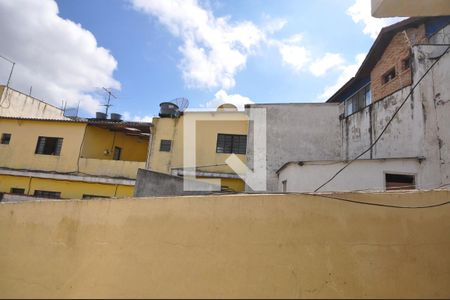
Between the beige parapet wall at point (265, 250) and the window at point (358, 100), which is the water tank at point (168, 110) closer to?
the window at point (358, 100)

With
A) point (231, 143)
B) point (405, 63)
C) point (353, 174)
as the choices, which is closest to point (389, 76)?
point (405, 63)

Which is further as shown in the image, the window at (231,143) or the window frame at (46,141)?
the window frame at (46,141)

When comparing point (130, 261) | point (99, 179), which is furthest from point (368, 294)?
point (99, 179)

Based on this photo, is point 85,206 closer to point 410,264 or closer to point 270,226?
point 270,226

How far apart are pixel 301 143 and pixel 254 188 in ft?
11.0

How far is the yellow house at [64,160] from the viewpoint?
1723 centimetres

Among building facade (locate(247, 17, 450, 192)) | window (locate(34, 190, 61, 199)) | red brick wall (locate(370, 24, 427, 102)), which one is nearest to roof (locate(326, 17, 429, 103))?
building facade (locate(247, 17, 450, 192))

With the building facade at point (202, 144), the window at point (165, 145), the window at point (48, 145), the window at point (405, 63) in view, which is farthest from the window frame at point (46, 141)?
the window at point (405, 63)

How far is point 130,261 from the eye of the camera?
4.88 metres

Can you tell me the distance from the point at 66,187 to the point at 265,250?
54.3 feet

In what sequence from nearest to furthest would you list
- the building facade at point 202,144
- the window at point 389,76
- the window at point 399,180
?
the window at point 399,180, the window at point 389,76, the building facade at point 202,144

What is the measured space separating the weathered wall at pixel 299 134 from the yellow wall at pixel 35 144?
1089 centimetres

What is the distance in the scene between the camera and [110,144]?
798 inches

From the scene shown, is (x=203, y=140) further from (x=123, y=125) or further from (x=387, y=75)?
(x=387, y=75)
